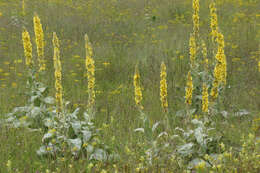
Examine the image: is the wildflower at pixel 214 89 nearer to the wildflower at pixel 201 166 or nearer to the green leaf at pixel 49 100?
the wildflower at pixel 201 166

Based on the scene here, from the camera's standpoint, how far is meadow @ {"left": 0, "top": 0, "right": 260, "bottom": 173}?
10.4ft

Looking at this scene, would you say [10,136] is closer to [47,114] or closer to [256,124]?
[47,114]

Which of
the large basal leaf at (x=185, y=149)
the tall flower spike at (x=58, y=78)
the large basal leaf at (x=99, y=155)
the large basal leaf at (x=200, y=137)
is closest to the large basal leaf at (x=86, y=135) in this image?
the large basal leaf at (x=99, y=155)

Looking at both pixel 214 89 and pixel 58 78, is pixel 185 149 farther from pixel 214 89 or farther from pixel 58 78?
pixel 58 78

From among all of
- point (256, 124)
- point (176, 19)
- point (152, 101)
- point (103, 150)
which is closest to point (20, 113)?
point (103, 150)

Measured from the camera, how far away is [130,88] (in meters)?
5.70

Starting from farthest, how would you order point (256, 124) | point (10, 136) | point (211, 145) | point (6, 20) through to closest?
point (6, 20) → point (256, 124) → point (10, 136) → point (211, 145)

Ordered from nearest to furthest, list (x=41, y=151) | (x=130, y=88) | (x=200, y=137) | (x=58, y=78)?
(x=200, y=137), (x=58, y=78), (x=41, y=151), (x=130, y=88)

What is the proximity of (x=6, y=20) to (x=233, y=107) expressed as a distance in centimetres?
713

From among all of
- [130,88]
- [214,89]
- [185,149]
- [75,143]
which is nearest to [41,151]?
[75,143]

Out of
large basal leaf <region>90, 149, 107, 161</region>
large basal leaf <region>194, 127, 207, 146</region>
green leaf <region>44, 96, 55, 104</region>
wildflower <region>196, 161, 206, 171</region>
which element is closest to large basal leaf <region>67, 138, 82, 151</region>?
large basal leaf <region>90, 149, 107, 161</region>

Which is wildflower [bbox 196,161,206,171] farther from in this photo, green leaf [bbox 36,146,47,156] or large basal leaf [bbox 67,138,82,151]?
green leaf [bbox 36,146,47,156]

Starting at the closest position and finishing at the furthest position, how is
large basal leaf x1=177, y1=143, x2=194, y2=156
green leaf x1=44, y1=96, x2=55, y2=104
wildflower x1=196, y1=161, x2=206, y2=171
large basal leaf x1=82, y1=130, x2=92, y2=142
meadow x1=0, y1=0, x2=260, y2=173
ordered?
wildflower x1=196, y1=161, x2=206, y2=171
large basal leaf x1=177, y1=143, x2=194, y2=156
meadow x1=0, y1=0, x2=260, y2=173
large basal leaf x1=82, y1=130, x2=92, y2=142
green leaf x1=44, y1=96, x2=55, y2=104

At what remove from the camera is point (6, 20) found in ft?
Answer: 30.3
